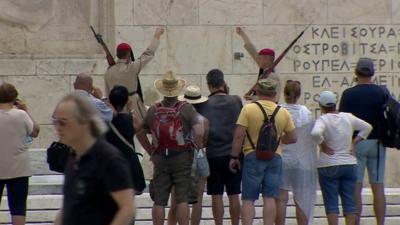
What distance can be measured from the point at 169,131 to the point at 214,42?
16.7 ft

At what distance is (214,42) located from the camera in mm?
16922

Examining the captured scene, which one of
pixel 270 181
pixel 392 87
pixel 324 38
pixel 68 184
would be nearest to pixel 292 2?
pixel 324 38

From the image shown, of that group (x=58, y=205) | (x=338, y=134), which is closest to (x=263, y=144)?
(x=338, y=134)

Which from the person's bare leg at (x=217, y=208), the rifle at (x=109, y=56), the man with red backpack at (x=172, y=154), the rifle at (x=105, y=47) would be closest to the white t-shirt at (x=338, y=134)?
the person's bare leg at (x=217, y=208)

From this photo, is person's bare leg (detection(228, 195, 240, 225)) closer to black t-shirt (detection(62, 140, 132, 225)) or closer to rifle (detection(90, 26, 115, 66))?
rifle (detection(90, 26, 115, 66))

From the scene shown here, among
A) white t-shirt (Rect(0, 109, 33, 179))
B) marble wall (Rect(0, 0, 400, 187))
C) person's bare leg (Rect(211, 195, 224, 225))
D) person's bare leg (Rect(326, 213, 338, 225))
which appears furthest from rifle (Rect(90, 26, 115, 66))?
person's bare leg (Rect(326, 213, 338, 225))

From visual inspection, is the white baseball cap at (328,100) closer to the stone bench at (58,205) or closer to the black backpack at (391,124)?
the black backpack at (391,124)

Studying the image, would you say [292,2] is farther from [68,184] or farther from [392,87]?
[68,184]

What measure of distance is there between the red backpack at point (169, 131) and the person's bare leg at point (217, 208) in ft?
2.85

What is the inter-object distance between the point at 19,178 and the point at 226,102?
2395 millimetres

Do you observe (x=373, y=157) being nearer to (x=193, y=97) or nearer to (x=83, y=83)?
(x=193, y=97)

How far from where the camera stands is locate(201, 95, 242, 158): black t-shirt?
41.4 feet

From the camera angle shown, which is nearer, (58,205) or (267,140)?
(267,140)

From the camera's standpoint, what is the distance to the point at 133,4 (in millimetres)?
16812
